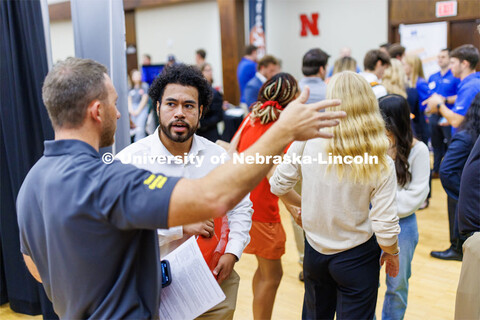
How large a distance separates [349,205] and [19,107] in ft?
6.66

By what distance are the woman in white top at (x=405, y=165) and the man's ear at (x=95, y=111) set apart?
142cm

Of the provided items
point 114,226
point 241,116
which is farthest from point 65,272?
point 241,116

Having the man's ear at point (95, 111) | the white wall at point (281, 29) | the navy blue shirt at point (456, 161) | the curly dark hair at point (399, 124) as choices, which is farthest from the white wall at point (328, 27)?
the man's ear at point (95, 111)

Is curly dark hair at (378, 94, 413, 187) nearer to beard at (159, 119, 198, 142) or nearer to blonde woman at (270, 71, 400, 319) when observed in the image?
blonde woman at (270, 71, 400, 319)

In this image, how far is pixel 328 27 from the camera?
8.60 m

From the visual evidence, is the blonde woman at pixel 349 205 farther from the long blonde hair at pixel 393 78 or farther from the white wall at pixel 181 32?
the white wall at pixel 181 32

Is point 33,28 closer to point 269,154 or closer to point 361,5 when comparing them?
point 269,154

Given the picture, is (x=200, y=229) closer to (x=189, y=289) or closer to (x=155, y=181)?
(x=189, y=289)

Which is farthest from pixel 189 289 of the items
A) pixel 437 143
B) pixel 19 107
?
pixel 437 143

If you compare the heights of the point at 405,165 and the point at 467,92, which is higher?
the point at 467,92

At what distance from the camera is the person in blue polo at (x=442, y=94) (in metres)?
5.24

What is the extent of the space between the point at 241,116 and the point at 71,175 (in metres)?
5.32

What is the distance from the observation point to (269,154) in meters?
1.12

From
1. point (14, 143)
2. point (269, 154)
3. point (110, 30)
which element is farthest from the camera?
point (14, 143)
